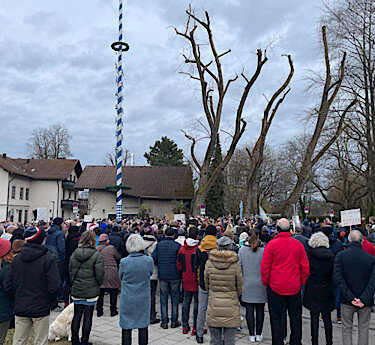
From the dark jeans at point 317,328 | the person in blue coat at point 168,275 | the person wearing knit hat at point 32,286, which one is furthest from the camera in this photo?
the person in blue coat at point 168,275

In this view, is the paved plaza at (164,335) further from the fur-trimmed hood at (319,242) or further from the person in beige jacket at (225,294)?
the fur-trimmed hood at (319,242)

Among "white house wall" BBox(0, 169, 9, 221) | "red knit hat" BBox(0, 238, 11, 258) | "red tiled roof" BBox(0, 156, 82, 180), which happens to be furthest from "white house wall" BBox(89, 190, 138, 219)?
"red knit hat" BBox(0, 238, 11, 258)

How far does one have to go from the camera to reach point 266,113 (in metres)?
26.5

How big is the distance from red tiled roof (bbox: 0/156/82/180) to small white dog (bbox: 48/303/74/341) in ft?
149

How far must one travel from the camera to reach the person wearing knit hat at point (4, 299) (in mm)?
4816

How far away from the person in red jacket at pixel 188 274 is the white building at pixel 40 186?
1721 inches

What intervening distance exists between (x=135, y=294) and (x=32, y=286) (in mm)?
1452

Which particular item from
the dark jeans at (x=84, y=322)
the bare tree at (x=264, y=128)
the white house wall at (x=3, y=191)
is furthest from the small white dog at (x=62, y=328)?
the white house wall at (x=3, y=191)

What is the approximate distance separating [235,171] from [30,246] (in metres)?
49.9

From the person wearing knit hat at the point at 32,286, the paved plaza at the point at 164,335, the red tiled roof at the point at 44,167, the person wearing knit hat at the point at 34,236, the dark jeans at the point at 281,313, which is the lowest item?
the paved plaza at the point at 164,335

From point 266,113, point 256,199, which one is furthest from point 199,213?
point 256,199

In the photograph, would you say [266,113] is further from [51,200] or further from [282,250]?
[51,200]

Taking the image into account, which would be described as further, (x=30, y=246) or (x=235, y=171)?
(x=235, y=171)

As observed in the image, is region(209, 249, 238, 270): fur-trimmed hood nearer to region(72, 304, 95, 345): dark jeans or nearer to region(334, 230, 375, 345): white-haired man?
region(334, 230, 375, 345): white-haired man
